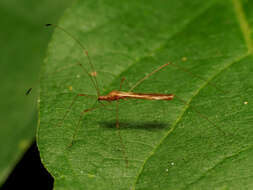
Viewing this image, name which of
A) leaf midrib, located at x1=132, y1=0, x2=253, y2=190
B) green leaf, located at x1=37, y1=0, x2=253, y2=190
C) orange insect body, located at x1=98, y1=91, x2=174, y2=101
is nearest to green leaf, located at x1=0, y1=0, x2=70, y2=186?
green leaf, located at x1=37, y1=0, x2=253, y2=190

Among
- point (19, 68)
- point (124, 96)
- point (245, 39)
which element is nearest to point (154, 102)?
point (124, 96)

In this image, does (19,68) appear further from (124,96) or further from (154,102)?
(154,102)

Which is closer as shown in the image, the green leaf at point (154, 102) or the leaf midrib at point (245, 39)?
the green leaf at point (154, 102)

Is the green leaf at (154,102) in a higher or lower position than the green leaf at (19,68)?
higher

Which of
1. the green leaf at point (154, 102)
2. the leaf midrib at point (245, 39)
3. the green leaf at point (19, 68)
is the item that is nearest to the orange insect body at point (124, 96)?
the green leaf at point (154, 102)

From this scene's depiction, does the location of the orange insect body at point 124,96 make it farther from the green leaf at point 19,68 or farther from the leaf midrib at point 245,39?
the green leaf at point 19,68

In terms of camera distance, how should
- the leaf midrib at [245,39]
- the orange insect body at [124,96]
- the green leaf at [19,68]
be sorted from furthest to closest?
the green leaf at [19,68] < the orange insect body at [124,96] < the leaf midrib at [245,39]
